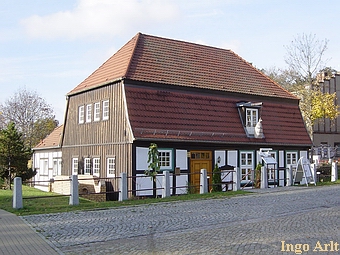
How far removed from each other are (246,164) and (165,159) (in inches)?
234

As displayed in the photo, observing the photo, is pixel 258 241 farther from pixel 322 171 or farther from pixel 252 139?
pixel 322 171

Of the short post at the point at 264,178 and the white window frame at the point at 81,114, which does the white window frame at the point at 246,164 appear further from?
the white window frame at the point at 81,114

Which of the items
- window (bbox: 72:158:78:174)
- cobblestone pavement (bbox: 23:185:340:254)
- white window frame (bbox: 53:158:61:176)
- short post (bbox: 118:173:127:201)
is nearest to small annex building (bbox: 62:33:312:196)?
window (bbox: 72:158:78:174)

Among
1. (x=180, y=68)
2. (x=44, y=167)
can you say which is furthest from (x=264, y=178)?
(x=44, y=167)

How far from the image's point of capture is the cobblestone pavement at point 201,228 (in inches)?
362

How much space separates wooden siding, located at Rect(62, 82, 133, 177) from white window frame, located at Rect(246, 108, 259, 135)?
7928mm

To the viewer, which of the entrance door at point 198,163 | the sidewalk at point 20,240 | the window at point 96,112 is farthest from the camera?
the window at point 96,112

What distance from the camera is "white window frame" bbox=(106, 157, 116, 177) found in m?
23.3

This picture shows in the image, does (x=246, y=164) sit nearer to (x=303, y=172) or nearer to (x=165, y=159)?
(x=303, y=172)

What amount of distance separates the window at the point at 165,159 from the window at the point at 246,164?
525 centimetres

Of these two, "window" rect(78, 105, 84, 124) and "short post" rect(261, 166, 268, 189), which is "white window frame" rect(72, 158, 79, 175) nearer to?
"window" rect(78, 105, 84, 124)

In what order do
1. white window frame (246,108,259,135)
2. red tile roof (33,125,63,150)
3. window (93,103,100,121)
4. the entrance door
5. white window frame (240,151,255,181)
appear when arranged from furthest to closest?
red tile roof (33,125,63,150) < white window frame (246,108,259,135) < white window frame (240,151,255,181) < window (93,103,100,121) < the entrance door

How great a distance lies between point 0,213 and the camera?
14.4m

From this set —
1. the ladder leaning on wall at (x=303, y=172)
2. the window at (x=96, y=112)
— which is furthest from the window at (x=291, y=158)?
the window at (x=96, y=112)
